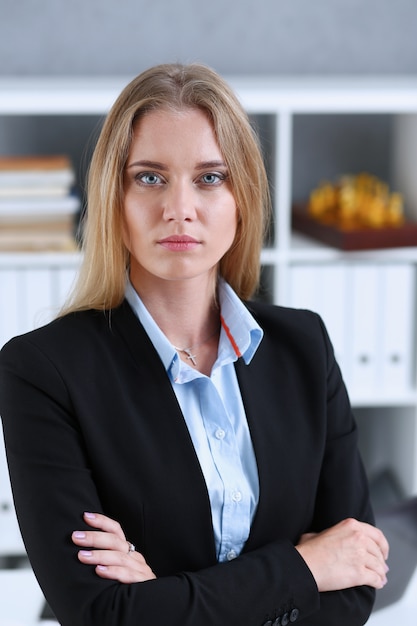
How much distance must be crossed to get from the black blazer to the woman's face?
13 cm

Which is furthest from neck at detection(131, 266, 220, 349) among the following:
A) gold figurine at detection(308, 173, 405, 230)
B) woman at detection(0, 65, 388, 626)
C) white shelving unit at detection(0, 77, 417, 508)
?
gold figurine at detection(308, 173, 405, 230)

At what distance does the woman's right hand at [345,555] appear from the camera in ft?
4.11

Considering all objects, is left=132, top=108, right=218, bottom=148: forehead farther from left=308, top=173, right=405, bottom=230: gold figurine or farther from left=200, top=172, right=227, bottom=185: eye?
left=308, top=173, right=405, bottom=230: gold figurine

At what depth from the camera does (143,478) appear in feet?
3.92

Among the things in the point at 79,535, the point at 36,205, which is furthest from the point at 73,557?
the point at 36,205

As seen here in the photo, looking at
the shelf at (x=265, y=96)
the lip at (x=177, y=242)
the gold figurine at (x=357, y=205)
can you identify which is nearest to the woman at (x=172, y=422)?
the lip at (x=177, y=242)

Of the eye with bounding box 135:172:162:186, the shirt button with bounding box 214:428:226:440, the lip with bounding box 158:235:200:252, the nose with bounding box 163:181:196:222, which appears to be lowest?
the shirt button with bounding box 214:428:226:440

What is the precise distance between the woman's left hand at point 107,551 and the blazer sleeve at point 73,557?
0.4 inches

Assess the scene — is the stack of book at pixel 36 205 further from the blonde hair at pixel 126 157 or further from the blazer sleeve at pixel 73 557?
the blazer sleeve at pixel 73 557

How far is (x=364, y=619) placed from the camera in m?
1.30

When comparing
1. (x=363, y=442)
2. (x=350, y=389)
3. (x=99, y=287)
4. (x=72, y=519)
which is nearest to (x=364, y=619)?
(x=72, y=519)

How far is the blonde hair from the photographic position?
1.20 m

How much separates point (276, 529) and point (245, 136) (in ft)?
1.87

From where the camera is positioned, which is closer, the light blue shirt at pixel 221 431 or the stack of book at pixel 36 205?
the light blue shirt at pixel 221 431
